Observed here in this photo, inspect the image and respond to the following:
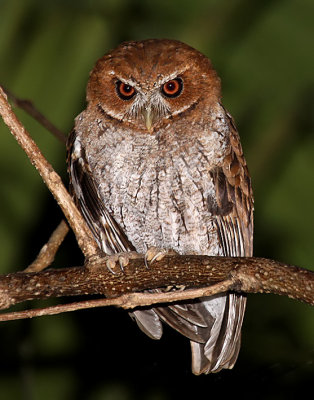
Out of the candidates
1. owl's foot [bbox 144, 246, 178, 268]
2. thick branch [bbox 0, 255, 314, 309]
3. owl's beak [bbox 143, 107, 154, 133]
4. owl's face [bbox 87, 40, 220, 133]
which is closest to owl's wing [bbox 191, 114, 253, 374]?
owl's face [bbox 87, 40, 220, 133]

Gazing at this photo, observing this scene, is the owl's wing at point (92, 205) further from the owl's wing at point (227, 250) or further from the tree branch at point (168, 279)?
the tree branch at point (168, 279)

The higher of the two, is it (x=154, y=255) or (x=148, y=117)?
(x=148, y=117)

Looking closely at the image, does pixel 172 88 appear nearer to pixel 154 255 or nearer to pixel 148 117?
pixel 148 117

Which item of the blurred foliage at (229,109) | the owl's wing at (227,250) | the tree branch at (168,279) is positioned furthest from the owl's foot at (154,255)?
the blurred foliage at (229,109)

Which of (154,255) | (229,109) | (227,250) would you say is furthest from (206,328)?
(229,109)

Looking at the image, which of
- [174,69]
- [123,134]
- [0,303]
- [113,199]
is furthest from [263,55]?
[0,303]

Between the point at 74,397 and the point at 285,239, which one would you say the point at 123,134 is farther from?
the point at 74,397
